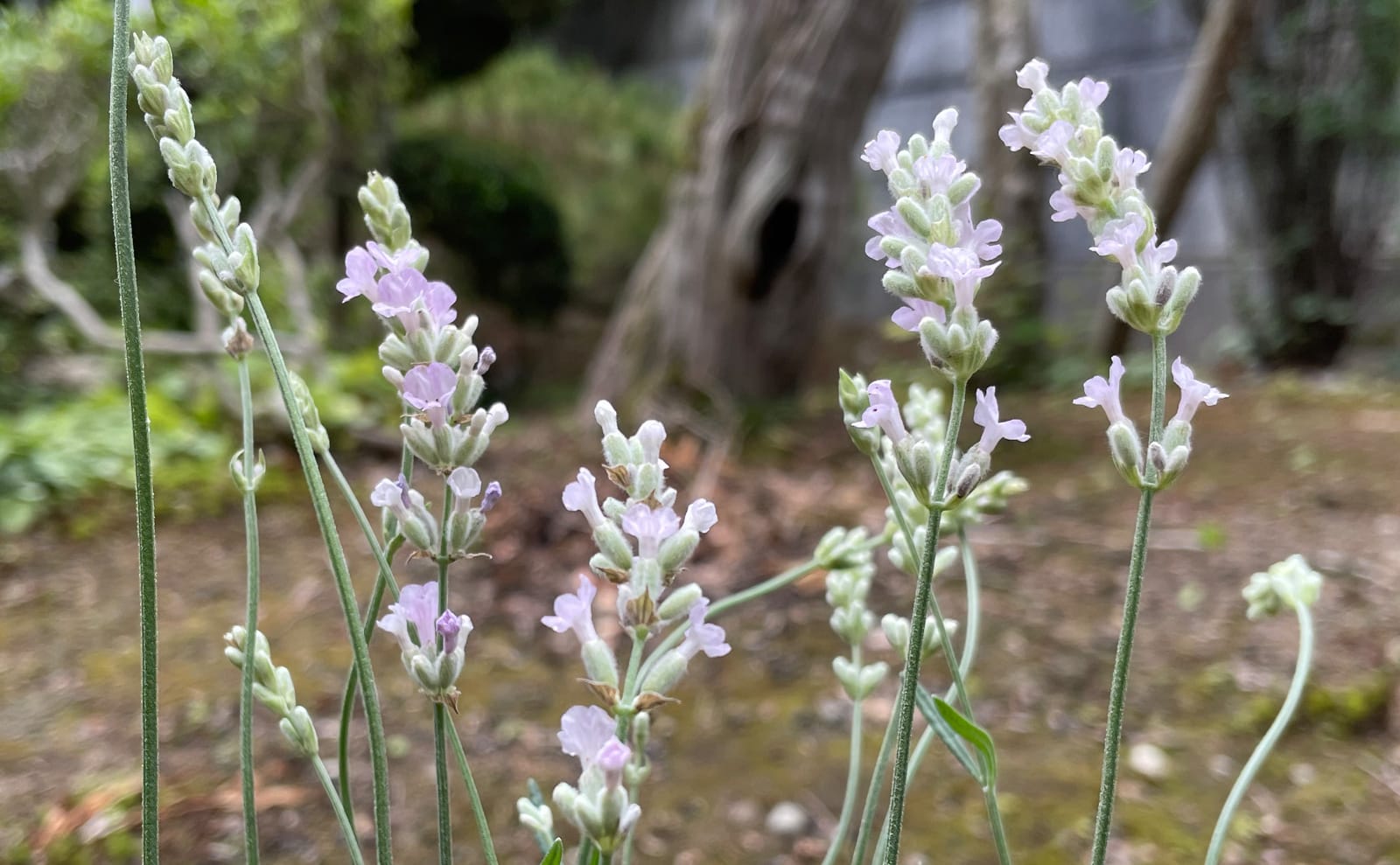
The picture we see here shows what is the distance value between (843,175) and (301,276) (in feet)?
6.98

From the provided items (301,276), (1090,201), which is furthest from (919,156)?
(301,276)

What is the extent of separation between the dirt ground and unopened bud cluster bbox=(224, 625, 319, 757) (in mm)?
706

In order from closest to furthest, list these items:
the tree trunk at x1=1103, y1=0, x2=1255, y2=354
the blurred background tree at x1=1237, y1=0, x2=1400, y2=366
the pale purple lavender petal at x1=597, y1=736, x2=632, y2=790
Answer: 1. the pale purple lavender petal at x1=597, y1=736, x2=632, y2=790
2. the tree trunk at x1=1103, y1=0, x2=1255, y2=354
3. the blurred background tree at x1=1237, y1=0, x2=1400, y2=366

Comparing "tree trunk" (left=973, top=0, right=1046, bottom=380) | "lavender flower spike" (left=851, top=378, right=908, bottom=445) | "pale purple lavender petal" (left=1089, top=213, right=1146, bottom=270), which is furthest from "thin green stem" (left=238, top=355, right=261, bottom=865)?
"tree trunk" (left=973, top=0, right=1046, bottom=380)

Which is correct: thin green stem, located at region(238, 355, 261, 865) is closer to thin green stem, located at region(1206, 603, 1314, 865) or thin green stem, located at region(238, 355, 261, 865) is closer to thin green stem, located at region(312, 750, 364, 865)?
thin green stem, located at region(312, 750, 364, 865)

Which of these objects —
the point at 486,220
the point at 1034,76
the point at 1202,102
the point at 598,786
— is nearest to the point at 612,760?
the point at 598,786

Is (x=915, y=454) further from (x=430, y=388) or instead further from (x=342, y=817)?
(x=342, y=817)

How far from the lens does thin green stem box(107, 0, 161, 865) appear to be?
1.20ft

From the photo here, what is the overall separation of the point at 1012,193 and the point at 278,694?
3.94m

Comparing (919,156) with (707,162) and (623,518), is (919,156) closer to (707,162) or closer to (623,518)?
(623,518)

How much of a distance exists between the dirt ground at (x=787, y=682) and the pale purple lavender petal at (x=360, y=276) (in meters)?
0.88

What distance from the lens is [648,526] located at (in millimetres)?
388

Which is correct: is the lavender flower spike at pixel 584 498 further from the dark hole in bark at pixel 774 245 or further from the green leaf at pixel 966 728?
the dark hole in bark at pixel 774 245

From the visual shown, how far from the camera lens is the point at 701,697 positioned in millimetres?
1541
